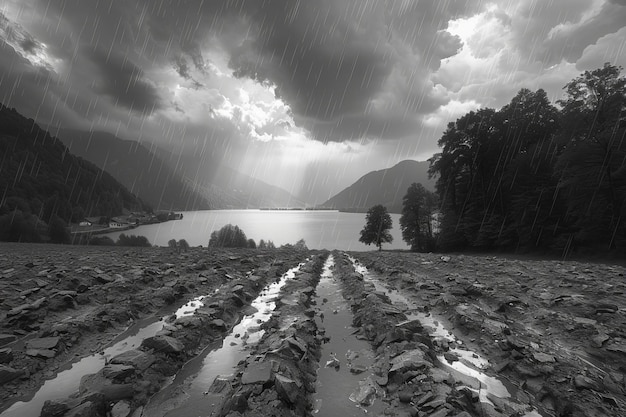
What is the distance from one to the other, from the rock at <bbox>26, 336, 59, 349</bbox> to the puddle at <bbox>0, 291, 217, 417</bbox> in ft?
2.70

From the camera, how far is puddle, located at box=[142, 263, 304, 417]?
4035mm

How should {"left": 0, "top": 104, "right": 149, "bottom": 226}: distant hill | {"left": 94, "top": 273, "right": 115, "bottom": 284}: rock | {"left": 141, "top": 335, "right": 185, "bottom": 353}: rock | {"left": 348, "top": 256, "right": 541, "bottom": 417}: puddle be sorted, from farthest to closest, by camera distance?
{"left": 0, "top": 104, "right": 149, "bottom": 226}: distant hill, {"left": 94, "top": 273, "right": 115, "bottom": 284}: rock, {"left": 141, "top": 335, "right": 185, "bottom": 353}: rock, {"left": 348, "top": 256, "right": 541, "bottom": 417}: puddle

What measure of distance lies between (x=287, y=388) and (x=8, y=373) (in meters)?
4.90

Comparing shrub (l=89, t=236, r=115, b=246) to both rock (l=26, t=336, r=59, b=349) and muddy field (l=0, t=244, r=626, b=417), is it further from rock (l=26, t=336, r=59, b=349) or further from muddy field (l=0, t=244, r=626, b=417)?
rock (l=26, t=336, r=59, b=349)

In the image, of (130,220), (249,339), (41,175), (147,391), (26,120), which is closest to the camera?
(147,391)

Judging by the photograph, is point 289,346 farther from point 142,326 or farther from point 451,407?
point 142,326

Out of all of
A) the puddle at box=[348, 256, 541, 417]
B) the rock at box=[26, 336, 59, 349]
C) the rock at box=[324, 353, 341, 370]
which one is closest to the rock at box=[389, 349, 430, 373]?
the puddle at box=[348, 256, 541, 417]

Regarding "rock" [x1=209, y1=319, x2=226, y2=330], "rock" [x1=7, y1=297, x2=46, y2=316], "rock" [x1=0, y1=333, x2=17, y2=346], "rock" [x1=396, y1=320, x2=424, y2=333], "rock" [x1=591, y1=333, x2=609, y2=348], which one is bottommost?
"rock" [x1=7, y1=297, x2=46, y2=316]

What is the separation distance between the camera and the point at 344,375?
5.05m

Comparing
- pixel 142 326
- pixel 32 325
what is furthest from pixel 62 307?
pixel 142 326

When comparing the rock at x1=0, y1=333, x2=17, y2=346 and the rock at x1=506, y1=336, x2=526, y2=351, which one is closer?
the rock at x1=506, y1=336, x2=526, y2=351

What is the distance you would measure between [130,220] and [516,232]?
17903cm

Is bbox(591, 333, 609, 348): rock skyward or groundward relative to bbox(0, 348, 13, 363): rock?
skyward

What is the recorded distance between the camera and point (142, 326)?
746 centimetres
